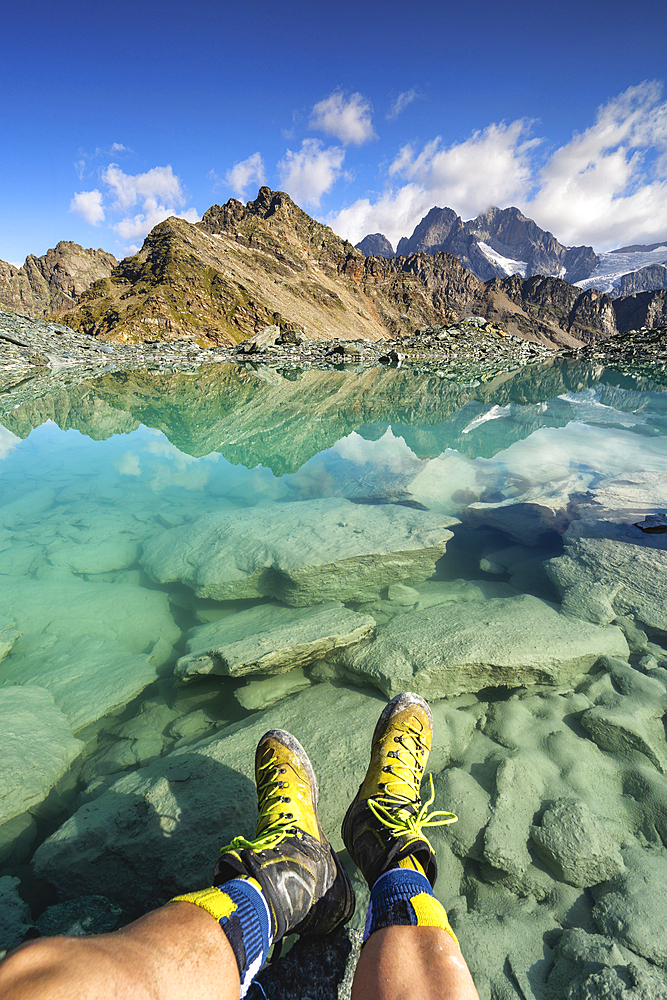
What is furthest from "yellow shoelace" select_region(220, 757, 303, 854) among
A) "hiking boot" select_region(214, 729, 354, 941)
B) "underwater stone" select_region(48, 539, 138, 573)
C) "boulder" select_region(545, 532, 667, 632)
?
"underwater stone" select_region(48, 539, 138, 573)

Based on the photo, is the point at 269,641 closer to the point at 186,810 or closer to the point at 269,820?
the point at 186,810

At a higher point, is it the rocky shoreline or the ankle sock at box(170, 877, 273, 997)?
the rocky shoreline

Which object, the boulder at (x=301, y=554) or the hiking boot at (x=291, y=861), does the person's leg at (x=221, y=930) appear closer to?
the hiking boot at (x=291, y=861)

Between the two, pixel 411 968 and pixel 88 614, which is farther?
pixel 88 614

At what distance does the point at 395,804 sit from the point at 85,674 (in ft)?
11.3

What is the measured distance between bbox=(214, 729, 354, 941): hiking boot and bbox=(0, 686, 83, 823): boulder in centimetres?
171

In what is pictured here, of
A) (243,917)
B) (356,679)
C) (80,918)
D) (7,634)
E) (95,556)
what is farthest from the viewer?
(95,556)

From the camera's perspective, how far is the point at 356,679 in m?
4.05

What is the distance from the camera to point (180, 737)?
3.67 metres

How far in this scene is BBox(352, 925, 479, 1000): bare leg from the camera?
166 centimetres

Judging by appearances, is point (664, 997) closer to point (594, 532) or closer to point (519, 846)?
point (519, 846)

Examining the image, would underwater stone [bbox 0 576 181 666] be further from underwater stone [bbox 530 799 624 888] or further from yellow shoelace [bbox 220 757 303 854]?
underwater stone [bbox 530 799 624 888]

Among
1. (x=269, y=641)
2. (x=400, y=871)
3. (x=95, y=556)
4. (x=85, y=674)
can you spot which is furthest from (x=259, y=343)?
(x=400, y=871)

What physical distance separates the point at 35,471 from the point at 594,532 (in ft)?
39.3
